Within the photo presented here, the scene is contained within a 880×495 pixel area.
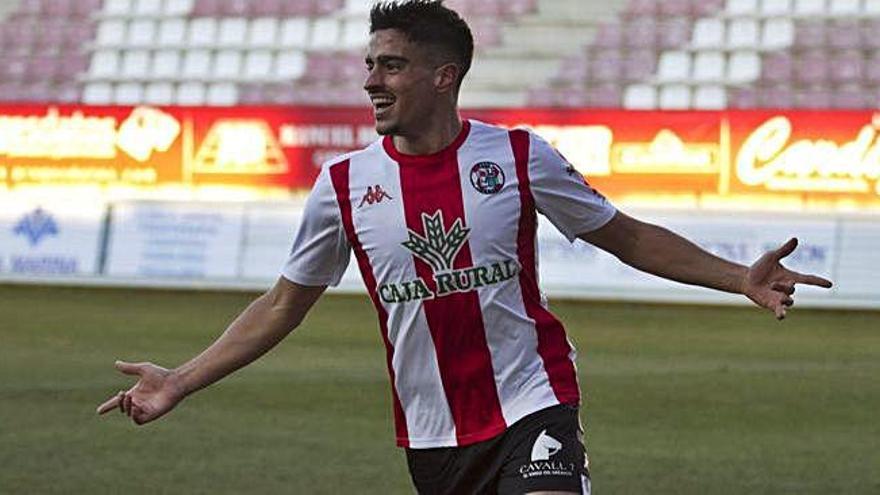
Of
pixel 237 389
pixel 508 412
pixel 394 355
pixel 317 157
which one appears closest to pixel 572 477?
pixel 508 412

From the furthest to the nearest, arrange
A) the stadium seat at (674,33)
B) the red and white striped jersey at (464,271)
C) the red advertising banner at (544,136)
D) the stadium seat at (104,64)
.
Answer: the stadium seat at (104,64) → the stadium seat at (674,33) → the red advertising banner at (544,136) → the red and white striped jersey at (464,271)

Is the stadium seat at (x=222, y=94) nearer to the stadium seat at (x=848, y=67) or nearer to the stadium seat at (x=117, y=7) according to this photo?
the stadium seat at (x=117, y=7)

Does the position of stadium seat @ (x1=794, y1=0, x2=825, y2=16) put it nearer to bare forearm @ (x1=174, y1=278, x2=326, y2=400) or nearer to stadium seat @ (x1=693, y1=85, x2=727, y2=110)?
stadium seat @ (x1=693, y1=85, x2=727, y2=110)

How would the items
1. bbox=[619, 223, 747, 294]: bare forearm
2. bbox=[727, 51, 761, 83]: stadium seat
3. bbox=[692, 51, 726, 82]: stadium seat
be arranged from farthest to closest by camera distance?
bbox=[692, 51, 726, 82]: stadium seat → bbox=[727, 51, 761, 83]: stadium seat → bbox=[619, 223, 747, 294]: bare forearm

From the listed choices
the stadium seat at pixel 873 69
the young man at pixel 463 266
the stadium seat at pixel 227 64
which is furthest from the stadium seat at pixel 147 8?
the young man at pixel 463 266

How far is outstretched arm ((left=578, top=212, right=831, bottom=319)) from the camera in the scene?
5.76 metres

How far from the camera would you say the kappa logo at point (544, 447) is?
5.77 meters

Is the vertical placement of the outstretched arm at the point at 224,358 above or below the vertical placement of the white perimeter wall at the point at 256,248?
below

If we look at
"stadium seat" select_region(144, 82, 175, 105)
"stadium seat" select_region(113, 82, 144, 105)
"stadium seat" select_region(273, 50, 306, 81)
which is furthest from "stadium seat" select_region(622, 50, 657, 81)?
"stadium seat" select_region(113, 82, 144, 105)

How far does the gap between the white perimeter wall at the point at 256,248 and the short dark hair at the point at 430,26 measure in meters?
17.0

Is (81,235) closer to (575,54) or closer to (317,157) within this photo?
(317,157)

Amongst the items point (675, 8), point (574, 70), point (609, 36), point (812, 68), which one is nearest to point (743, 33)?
point (675, 8)

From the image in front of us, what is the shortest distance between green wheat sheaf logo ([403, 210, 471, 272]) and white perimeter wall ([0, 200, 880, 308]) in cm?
1708

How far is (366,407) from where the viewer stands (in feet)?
45.8
